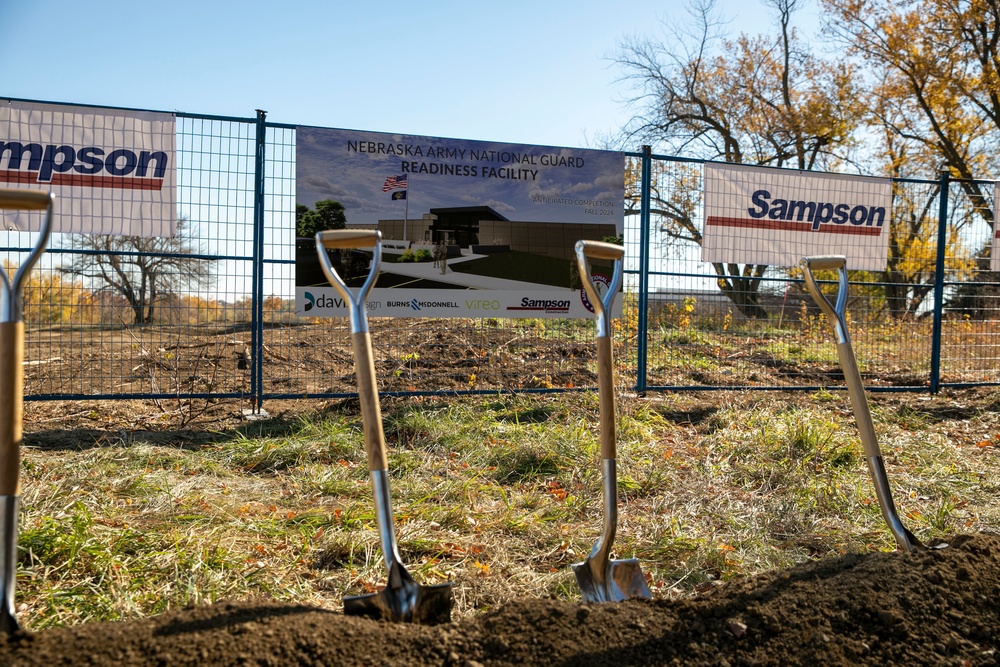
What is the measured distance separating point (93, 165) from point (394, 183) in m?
2.38

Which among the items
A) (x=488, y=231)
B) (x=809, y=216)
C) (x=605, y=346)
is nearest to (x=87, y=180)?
(x=488, y=231)

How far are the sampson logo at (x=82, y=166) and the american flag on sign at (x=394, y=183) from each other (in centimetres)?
178

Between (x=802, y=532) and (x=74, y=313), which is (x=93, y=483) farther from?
(x=802, y=532)

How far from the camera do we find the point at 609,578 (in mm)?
2695

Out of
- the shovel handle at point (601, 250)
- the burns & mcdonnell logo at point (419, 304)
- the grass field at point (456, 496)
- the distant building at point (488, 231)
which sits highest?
the distant building at point (488, 231)

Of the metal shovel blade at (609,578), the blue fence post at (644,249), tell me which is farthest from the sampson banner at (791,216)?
the metal shovel blade at (609,578)

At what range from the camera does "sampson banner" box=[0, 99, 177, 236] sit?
536 centimetres

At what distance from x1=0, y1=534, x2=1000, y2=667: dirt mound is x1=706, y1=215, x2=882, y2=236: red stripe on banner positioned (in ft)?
16.2

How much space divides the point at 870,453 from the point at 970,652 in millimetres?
1008

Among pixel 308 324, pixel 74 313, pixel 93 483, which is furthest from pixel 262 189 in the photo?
pixel 93 483

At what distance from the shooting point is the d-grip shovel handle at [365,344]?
241cm

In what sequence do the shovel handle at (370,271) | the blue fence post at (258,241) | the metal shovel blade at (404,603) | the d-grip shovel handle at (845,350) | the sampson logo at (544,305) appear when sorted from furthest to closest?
the sampson logo at (544,305)
the blue fence post at (258,241)
the d-grip shovel handle at (845,350)
the shovel handle at (370,271)
the metal shovel blade at (404,603)

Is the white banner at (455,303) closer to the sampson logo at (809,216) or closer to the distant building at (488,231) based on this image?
the distant building at (488,231)

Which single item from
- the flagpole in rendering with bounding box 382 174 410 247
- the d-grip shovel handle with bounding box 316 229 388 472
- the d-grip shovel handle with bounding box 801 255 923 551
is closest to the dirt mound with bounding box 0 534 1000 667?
the d-grip shovel handle with bounding box 801 255 923 551
